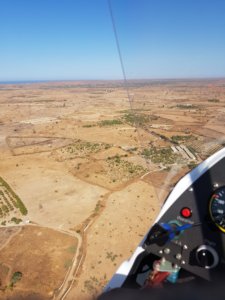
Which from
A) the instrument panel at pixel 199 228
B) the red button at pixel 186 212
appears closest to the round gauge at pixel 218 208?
the instrument panel at pixel 199 228

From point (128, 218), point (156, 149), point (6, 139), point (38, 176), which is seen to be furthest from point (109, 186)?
point (6, 139)

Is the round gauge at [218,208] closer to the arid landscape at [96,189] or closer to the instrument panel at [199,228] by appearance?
the instrument panel at [199,228]

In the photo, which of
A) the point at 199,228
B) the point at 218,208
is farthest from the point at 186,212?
the point at 218,208

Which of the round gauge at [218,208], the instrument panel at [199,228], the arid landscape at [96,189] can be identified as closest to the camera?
the instrument panel at [199,228]

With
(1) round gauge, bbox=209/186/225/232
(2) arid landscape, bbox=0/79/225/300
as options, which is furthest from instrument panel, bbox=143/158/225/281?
(2) arid landscape, bbox=0/79/225/300

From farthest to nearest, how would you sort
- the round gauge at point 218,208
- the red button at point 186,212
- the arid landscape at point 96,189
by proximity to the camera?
the arid landscape at point 96,189 < the red button at point 186,212 < the round gauge at point 218,208
